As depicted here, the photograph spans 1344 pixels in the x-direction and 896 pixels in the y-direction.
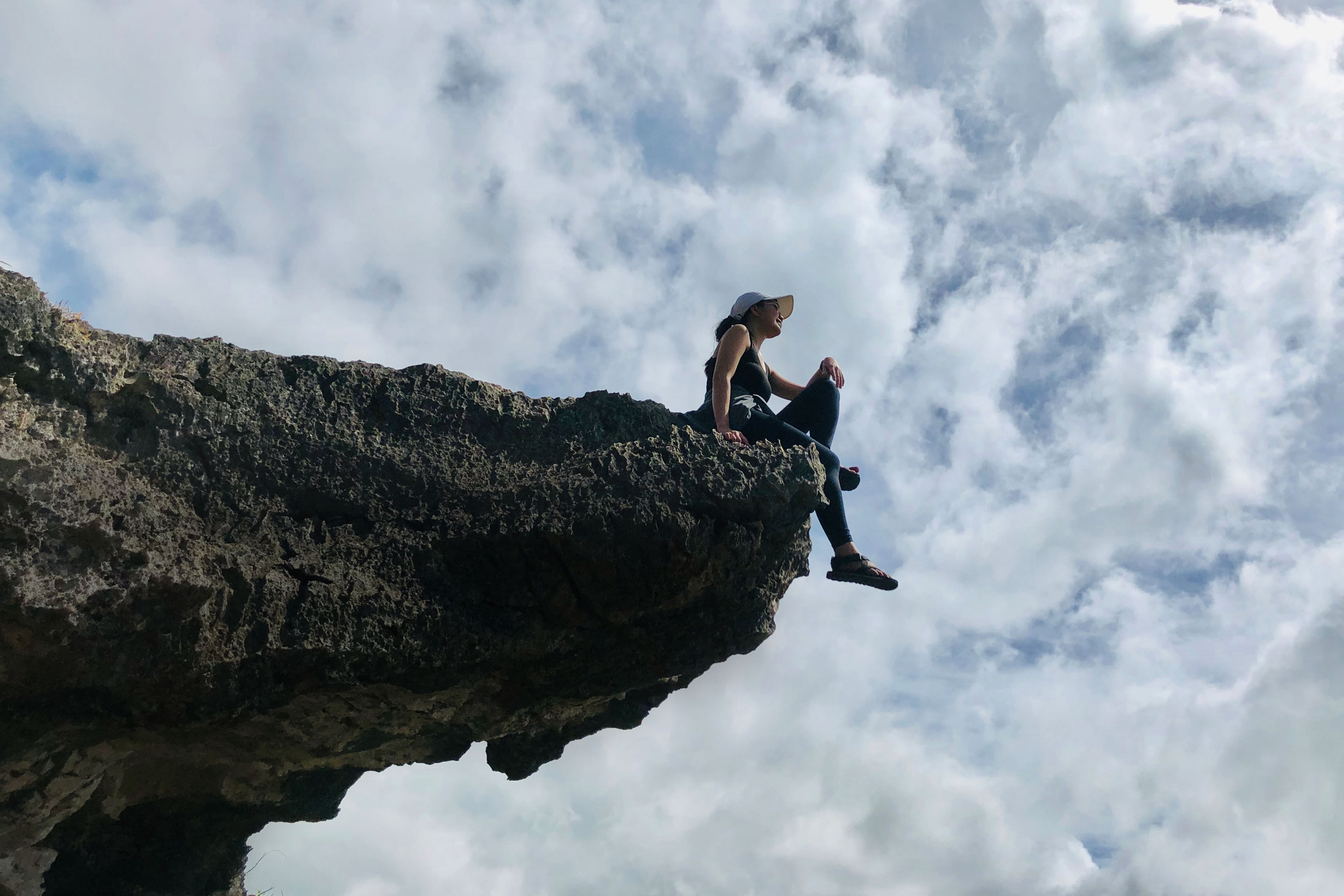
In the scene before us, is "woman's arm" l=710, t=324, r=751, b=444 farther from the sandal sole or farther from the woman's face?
the sandal sole

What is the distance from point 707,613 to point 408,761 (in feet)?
8.60

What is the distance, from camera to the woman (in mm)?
6977

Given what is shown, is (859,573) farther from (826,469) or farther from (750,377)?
(750,377)

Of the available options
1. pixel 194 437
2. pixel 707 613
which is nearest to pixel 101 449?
pixel 194 437

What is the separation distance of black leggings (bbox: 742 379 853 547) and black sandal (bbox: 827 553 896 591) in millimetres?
136

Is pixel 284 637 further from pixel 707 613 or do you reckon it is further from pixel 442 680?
pixel 707 613

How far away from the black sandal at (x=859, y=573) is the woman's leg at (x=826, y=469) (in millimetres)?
78

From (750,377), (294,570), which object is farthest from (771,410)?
(294,570)

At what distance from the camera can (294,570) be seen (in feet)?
19.2

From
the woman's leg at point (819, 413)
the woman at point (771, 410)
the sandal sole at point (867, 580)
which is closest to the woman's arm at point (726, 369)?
the woman at point (771, 410)

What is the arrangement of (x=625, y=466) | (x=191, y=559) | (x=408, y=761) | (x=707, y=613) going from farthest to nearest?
(x=408, y=761) < (x=707, y=613) < (x=625, y=466) < (x=191, y=559)

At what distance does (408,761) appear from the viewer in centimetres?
745

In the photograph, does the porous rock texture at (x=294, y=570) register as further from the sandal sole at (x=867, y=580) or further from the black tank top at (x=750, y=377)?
the black tank top at (x=750, y=377)

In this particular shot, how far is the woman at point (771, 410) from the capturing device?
6977 millimetres
